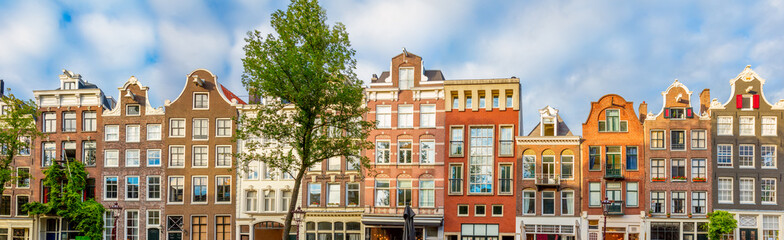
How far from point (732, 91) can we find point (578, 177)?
11.3 metres

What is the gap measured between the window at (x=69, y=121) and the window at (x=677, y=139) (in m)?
41.8

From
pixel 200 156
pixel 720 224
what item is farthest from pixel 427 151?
pixel 720 224

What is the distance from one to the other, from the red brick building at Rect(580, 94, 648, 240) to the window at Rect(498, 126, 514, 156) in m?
4.62

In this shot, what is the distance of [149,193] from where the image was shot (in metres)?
47.4

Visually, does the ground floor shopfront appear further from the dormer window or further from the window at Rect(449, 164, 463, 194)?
the dormer window

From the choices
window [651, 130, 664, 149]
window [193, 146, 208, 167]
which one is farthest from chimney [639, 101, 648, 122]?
window [193, 146, 208, 167]

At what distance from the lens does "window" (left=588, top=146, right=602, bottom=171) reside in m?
43.4

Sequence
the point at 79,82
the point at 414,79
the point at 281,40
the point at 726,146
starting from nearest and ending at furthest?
the point at 281,40 → the point at 726,146 → the point at 414,79 → the point at 79,82

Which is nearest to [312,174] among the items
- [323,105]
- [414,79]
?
[414,79]

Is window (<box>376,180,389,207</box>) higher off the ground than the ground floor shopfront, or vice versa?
window (<box>376,180,389,207</box>)

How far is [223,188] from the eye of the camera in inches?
1847

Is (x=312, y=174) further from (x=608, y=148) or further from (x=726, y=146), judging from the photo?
(x=726, y=146)

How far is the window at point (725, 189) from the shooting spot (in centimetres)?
4247

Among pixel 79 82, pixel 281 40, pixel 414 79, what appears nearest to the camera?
pixel 281 40
